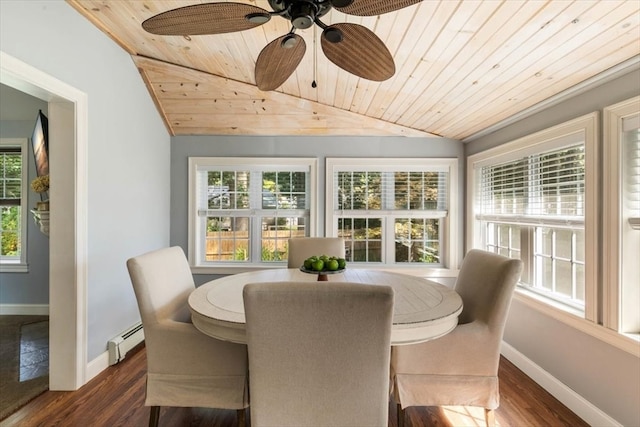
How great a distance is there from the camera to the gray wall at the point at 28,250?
3.29 m

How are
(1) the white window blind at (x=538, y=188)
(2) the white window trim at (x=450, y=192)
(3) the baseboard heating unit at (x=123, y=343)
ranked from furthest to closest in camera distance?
(2) the white window trim at (x=450, y=192)
(3) the baseboard heating unit at (x=123, y=343)
(1) the white window blind at (x=538, y=188)

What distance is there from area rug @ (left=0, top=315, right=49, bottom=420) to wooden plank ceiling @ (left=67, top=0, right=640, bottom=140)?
245 centimetres

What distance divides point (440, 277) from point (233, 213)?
98.0 inches

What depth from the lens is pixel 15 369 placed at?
2.23 m

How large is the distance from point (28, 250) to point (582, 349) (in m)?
5.22

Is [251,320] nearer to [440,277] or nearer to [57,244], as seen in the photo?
[57,244]

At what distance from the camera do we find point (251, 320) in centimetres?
97

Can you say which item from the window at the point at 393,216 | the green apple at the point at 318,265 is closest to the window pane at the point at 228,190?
the window at the point at 393,216

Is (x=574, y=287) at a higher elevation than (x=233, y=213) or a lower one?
lower

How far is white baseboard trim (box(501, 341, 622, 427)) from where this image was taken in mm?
1676

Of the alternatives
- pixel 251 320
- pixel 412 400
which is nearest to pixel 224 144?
pixel 251 320

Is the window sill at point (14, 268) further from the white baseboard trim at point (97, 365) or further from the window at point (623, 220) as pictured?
the window at point (623, 220)

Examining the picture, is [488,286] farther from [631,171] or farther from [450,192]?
[450,192]

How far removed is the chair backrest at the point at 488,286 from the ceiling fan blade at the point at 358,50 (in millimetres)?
1177
